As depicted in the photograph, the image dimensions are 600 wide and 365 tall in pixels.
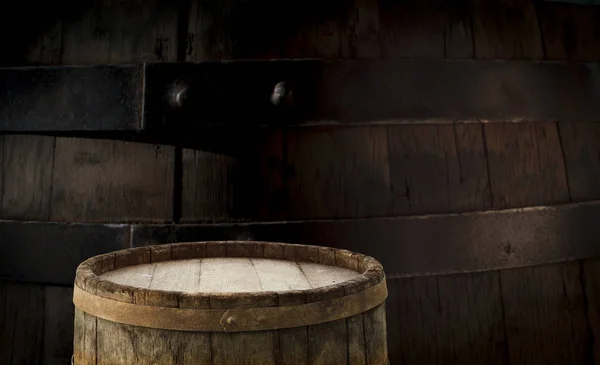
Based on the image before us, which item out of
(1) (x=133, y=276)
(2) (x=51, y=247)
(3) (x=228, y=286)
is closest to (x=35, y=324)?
(2) (x=51, y=247)

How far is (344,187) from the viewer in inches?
61.5

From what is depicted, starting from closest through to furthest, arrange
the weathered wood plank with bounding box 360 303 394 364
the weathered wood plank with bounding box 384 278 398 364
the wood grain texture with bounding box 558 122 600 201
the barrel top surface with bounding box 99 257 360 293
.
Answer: the weathered wood plank with bounding box 360 303 394 364 → the barrel top surface with bounding box 99 257 360 293 → the weathered wood plank with bounding box 384 278 398 364 → the wood grain texture with bounding box 558 122 600 201

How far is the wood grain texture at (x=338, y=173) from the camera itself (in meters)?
1.55

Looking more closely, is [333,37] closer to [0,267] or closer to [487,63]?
[487,63]

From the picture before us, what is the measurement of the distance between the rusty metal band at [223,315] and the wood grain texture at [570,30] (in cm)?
150

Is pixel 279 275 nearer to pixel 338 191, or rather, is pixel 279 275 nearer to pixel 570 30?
pixel 338 191

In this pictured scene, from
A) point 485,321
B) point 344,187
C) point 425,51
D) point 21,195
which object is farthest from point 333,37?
point 21,195

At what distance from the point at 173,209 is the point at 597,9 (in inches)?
76.1

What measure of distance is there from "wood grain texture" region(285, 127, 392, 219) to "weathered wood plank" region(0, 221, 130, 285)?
632 mm

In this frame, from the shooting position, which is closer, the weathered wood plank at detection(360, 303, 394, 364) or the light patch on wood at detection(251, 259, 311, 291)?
the weathered wood plank at detection(360, 303, 394, 364)

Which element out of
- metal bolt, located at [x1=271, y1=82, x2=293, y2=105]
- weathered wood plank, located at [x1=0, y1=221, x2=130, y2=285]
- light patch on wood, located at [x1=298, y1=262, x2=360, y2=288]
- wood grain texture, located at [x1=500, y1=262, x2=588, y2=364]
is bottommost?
wood grain texture, located at [x1=500, y1=262, x2=588, y2=364]

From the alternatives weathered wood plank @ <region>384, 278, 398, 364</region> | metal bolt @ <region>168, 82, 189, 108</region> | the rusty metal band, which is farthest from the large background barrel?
the rusty metal band

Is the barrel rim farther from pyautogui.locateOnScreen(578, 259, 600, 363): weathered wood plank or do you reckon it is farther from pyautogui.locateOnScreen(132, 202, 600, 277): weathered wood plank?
pyautogui.locateOnScreen(578, 259, 600, 363): weathered wood plank

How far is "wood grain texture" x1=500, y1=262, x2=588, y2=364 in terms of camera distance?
1.61 m
